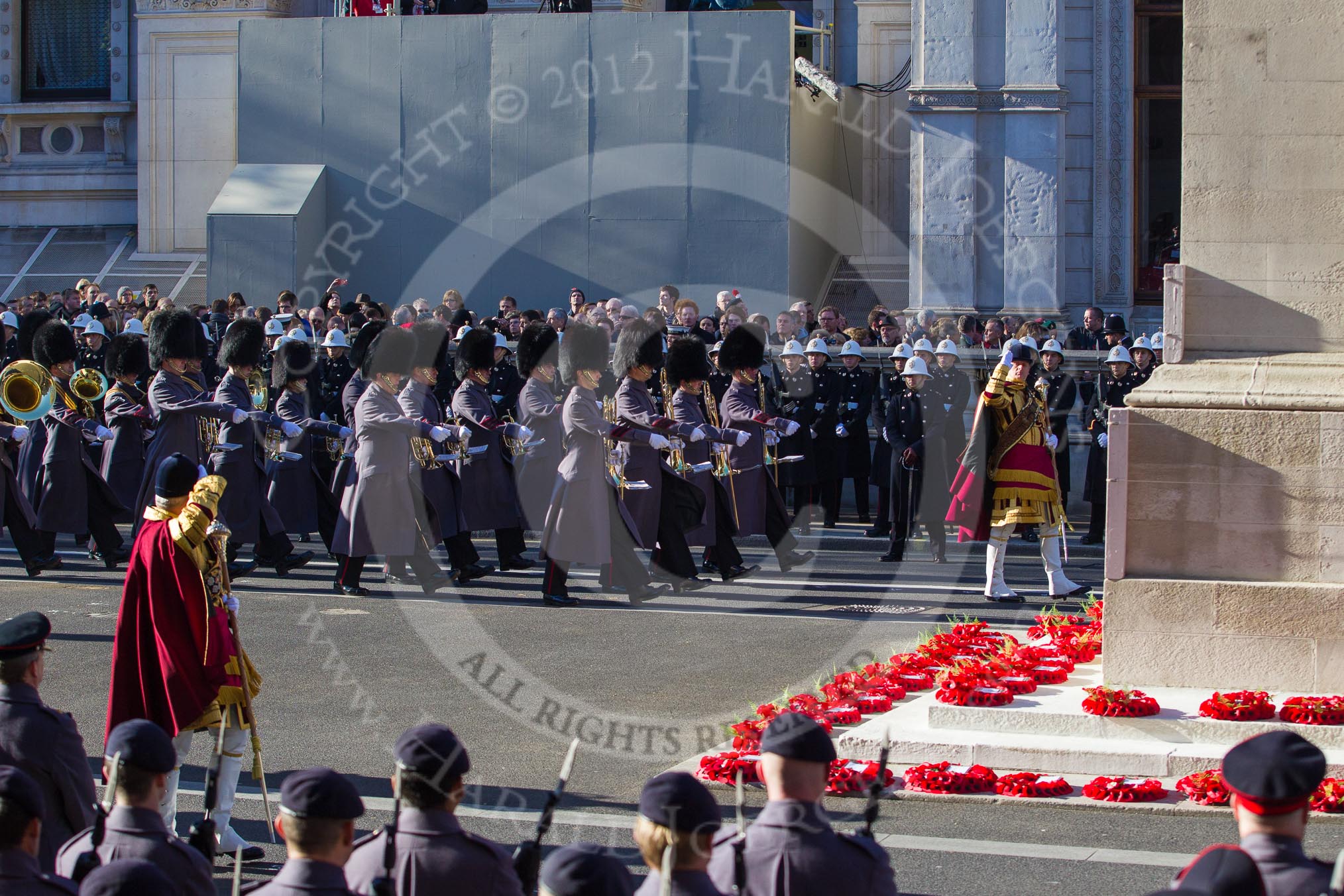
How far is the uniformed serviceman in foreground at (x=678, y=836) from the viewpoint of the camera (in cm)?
385

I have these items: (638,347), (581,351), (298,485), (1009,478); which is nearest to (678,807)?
(1009,478)

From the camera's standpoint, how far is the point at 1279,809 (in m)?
3.98

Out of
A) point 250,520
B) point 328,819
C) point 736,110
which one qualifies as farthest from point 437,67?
point 328,819

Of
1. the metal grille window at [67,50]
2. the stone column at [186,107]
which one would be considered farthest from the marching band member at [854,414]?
the metal grille window at [67,50]

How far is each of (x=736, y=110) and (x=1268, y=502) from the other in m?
11.9

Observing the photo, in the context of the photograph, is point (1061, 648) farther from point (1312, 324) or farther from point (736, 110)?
point (736, 110)

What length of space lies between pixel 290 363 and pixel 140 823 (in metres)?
9.11

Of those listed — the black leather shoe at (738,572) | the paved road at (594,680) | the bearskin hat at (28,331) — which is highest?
the bearskin hat at (28,331)

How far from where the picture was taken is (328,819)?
4074 mm

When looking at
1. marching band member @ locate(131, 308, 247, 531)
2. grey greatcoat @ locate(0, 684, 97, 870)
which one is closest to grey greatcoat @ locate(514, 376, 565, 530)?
marching band member @ locate(131, 308, 247, 531)

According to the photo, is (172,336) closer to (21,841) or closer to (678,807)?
(21,841)

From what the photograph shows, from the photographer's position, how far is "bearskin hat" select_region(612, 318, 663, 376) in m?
12.4

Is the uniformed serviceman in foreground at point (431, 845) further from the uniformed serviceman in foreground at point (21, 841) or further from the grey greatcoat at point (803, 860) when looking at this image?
the uniformed serviceman in foreground at point (21, 841)

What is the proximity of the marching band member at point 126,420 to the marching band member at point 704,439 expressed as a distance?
144 inches
